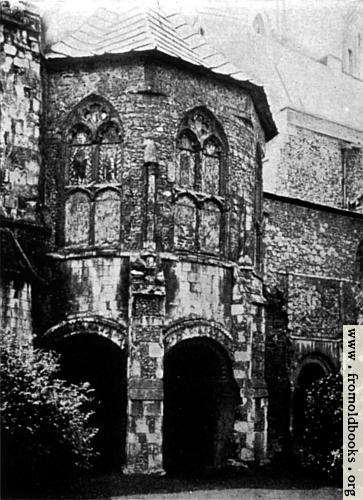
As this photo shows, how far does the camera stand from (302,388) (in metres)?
23.6

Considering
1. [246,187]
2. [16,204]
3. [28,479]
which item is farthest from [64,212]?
[28,479]

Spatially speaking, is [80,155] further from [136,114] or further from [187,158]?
Result: [187,158]

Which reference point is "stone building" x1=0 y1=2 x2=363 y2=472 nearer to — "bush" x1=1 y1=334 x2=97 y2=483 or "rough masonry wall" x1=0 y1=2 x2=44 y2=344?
"rough masonry wall" x1=0 y1=2 x2=44 y2=344

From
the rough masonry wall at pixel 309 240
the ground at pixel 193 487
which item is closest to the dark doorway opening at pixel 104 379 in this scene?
the ground at pixel 193 487

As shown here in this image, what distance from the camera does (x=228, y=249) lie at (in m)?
17.4

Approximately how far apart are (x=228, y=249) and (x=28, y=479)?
21.3ft

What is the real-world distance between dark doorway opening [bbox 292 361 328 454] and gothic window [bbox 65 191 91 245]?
780cm

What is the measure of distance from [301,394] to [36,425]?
11932 mm

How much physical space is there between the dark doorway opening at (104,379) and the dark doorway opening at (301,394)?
238 inches

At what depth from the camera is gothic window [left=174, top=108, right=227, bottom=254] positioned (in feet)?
55.3

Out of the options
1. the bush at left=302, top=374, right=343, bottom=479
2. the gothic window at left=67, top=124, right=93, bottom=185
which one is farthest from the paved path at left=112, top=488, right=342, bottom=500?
the gothic window at left=67, top=124, right=93, bottom=185

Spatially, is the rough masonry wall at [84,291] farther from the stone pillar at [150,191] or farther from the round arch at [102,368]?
the stone pillar at [150,191]

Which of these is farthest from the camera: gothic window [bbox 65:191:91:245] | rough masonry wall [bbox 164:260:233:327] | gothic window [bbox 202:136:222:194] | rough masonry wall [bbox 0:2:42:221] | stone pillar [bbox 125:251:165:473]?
gothic window [bbox 202:136:222:194]

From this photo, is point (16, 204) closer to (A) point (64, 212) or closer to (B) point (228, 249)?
(A) point (64, 212)
